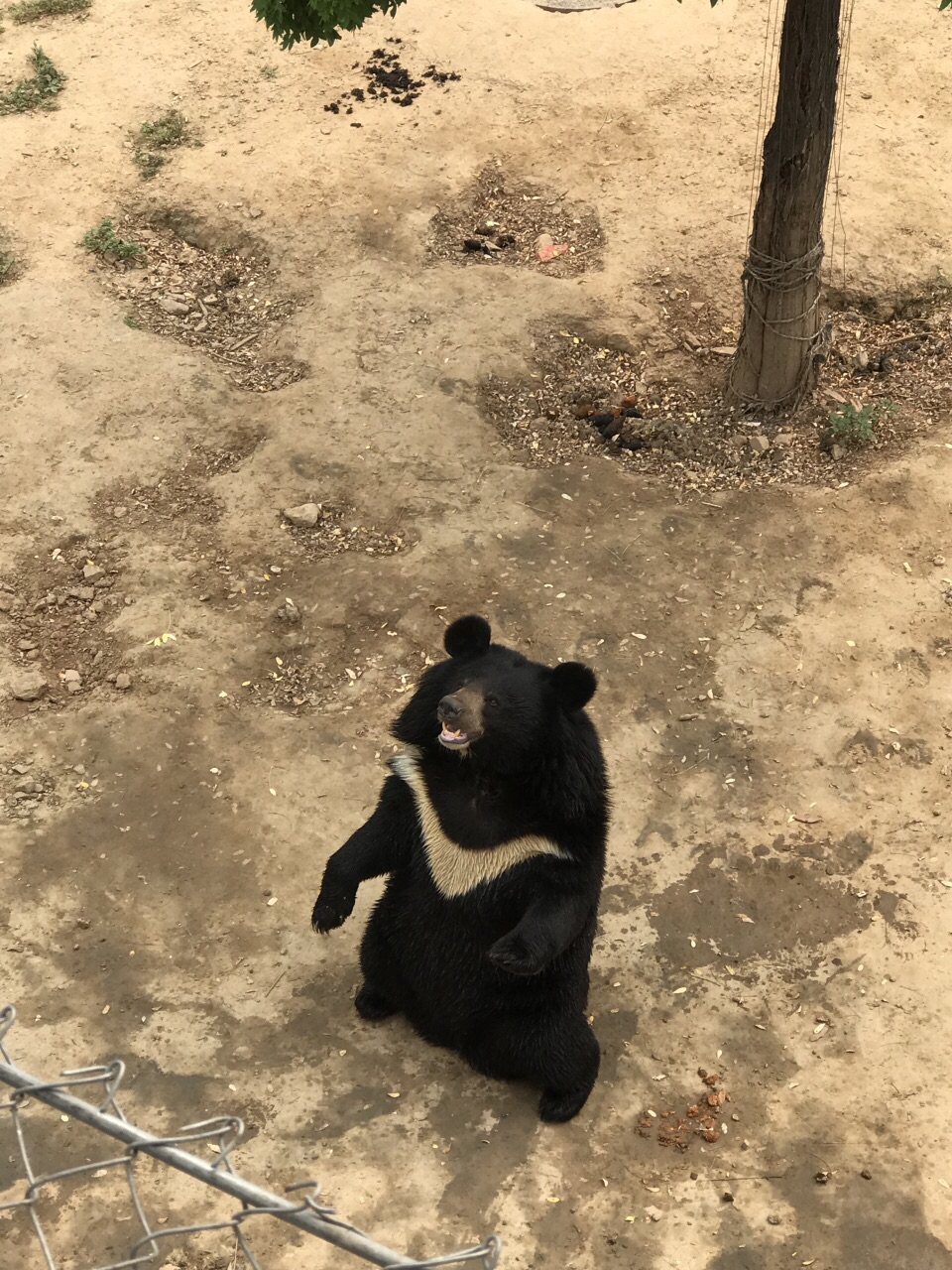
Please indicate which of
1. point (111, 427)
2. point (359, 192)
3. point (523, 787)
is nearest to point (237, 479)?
point (111, 427)

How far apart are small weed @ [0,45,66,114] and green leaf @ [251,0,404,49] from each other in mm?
4456

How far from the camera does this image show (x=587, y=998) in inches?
173

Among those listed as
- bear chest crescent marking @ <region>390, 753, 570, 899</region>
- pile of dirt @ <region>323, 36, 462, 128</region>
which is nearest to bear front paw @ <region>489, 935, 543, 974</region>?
bear chest crescent marking @ <region>390, 753, 570, 899</region>

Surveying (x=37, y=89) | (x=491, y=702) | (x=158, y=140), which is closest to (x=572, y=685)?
(x=491, y=702)

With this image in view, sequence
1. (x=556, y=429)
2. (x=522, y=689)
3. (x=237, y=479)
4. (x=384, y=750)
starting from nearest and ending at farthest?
(x=522, y=689) → (x=384, y=750) → (x=237, y=479) → (x=556, y=429)

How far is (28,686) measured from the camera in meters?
5.64

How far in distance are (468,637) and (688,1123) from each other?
1.75 m

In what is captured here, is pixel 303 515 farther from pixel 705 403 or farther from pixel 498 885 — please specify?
pixel 498 885

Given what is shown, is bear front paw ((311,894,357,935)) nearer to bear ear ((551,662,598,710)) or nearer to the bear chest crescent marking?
the bear chest crescent marking

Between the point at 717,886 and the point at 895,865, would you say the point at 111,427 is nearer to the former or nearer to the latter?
the point at 717,886

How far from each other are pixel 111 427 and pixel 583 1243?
15.4 ft

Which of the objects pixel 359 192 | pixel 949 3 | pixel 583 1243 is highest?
Answer: pixel 949 3

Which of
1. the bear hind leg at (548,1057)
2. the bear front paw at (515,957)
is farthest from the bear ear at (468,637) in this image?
the bear hind leg at (548,1057)

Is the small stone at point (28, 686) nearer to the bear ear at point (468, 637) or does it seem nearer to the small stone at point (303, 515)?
the small stone at point (303, 515)
